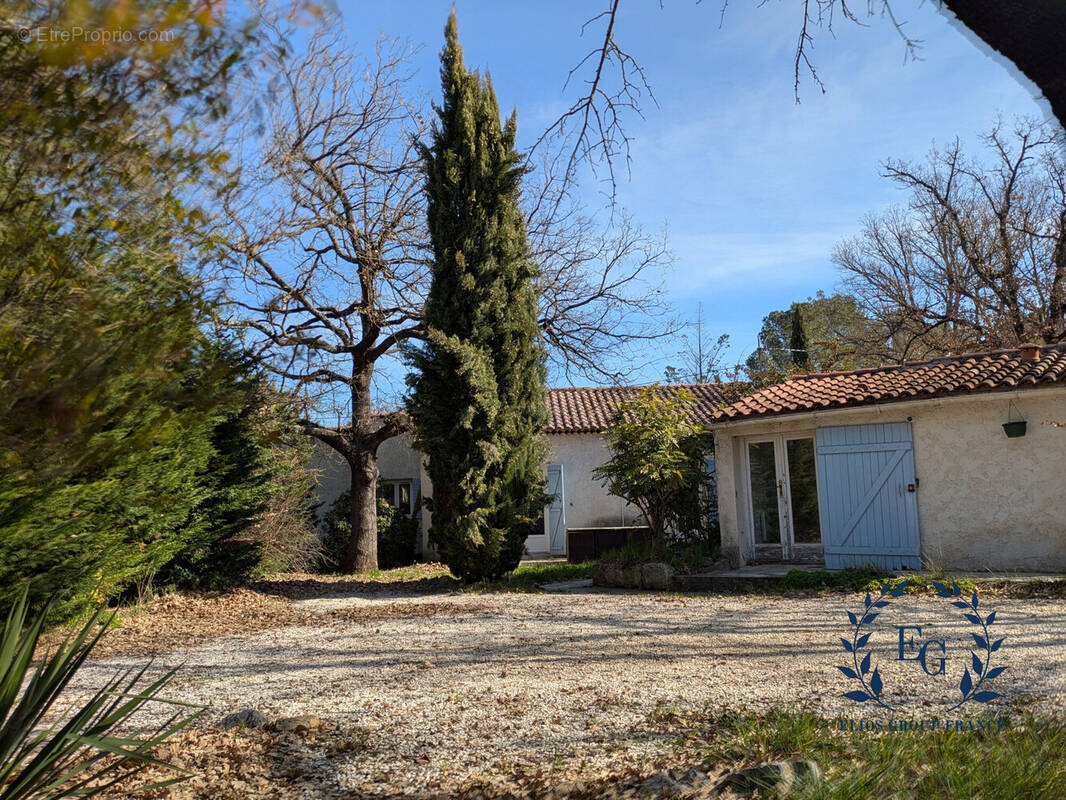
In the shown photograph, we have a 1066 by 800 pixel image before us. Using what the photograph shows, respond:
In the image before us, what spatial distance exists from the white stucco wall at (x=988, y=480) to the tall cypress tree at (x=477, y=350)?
547 cm

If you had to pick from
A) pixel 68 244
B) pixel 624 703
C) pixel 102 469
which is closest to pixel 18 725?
pixel 68 244

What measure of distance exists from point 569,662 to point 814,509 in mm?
7707

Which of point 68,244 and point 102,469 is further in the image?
point 102,469

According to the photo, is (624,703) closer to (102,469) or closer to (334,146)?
(102,469)

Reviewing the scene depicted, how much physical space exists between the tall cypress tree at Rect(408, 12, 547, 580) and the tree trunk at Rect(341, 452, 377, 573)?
3.96 metres

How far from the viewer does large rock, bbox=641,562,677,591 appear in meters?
11.7

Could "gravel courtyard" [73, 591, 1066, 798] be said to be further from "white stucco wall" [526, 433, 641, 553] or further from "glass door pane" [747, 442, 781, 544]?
"white stucco wall" [526, 433, 641, 553]

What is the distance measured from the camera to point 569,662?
6.30 metres

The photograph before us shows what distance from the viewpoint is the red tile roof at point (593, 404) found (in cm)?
2033

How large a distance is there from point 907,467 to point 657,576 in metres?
4.12

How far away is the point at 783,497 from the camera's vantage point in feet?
42.3

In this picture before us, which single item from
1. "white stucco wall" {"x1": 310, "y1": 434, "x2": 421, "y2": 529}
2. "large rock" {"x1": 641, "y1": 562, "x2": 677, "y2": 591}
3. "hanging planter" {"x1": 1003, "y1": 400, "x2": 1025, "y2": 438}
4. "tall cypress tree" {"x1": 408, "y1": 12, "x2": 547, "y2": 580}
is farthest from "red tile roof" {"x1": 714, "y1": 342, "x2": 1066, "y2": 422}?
"white stucco wall" {"x1": 310, "y1": 434, "x2": 421, "y2": 529}

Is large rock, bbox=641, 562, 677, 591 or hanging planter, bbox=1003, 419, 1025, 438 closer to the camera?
hanging planter, bbox=1003, 419, 1025, 438

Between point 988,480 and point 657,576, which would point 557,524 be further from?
point 988,480
